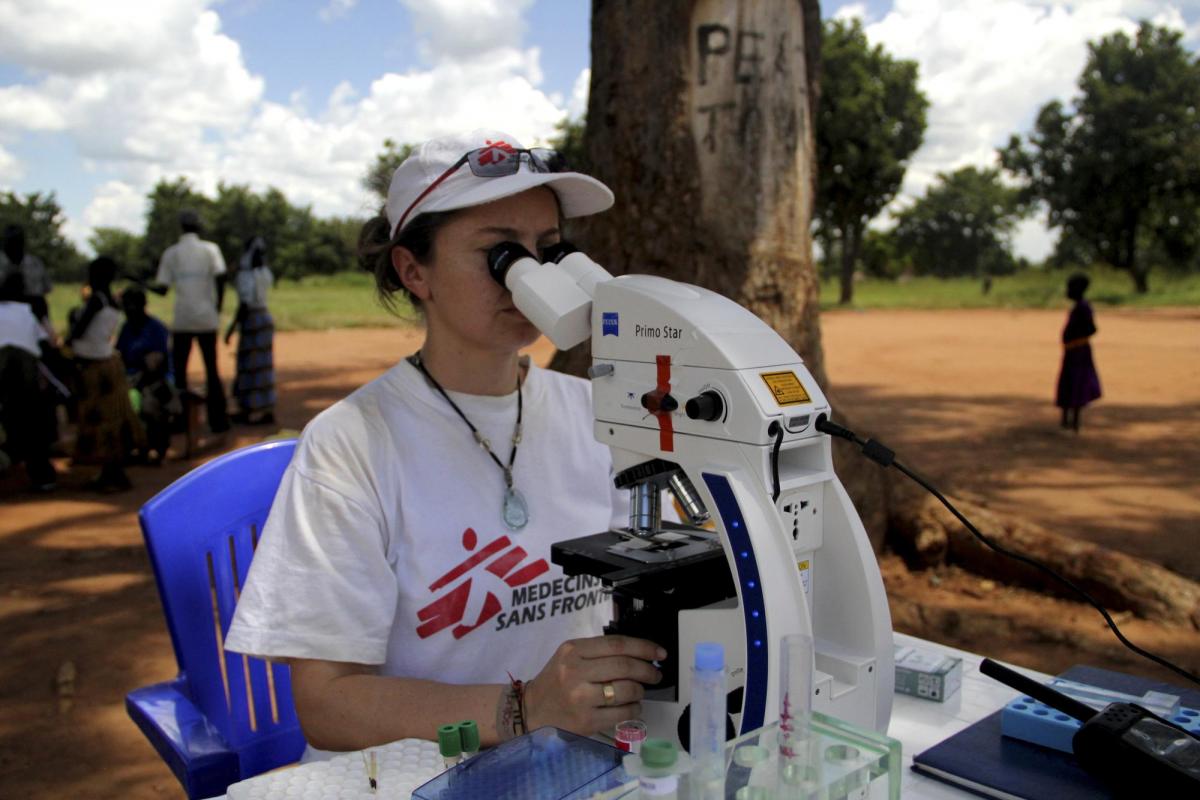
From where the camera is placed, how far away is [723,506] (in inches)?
47.2

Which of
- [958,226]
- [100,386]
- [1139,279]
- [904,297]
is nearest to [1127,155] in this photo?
[1139,279]

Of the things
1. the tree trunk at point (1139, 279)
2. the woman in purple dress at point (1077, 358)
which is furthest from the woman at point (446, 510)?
the tree trunk at point (1139, 279)

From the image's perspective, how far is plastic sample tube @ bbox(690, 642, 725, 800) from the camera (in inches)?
A: 33.7

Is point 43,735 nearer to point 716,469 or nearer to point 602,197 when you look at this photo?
point 602,197

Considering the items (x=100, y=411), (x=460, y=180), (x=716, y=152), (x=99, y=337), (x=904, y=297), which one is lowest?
(x=100, y=411)

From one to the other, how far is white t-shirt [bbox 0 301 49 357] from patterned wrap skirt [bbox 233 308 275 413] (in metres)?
2.67

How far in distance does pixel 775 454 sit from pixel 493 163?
0.84 metres

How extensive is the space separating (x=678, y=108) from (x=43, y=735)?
3.70 metres

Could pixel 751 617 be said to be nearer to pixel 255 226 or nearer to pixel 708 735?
pixel 708 735

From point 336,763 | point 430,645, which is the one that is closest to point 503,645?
point 430,645

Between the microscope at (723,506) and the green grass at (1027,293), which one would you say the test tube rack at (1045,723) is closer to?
the microscope at (723,506)

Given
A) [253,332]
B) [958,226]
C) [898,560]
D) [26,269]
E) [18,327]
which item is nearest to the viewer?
[898,560]

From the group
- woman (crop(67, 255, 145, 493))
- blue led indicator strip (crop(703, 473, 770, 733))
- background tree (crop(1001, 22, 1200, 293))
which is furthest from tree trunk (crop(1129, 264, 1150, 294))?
blue led indicator strip (crop(703, 473, 770, 733))

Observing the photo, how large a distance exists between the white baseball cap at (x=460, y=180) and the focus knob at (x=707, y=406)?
2.08 feet
